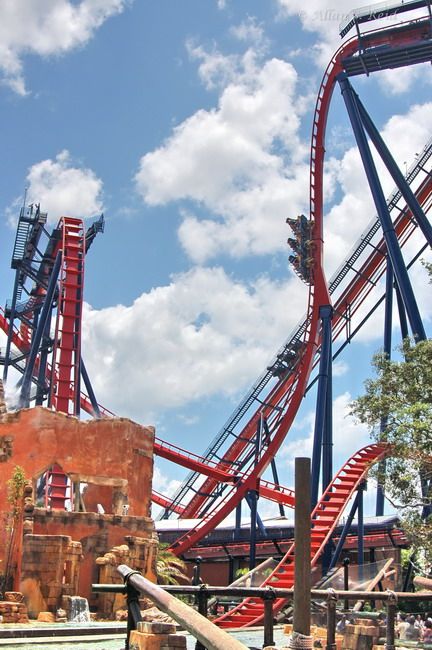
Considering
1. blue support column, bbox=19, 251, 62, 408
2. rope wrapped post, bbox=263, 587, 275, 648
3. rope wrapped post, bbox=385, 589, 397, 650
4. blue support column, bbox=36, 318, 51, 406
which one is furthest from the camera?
blue support column, bbox=36, 318, 51, 406

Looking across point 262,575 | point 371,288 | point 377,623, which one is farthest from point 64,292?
point 377,623

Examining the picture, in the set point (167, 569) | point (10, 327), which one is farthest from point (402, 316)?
point (10, 327)

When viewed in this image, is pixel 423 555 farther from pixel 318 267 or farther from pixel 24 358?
pixel 24 358

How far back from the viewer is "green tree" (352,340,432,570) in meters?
12.2

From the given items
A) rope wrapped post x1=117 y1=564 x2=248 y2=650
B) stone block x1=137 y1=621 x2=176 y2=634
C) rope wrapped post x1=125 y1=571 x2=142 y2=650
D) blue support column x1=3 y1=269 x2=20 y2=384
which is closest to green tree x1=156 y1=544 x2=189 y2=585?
blue support column x1=3 y1=269 x2=20 y2=384

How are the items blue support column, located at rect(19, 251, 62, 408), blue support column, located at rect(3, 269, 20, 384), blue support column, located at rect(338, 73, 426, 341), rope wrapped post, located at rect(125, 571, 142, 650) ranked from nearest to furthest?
1. rope wrapped post, located at rect(125, 571, 142, 650)
2. blue support column, located at rect(338, 73, 426, 341)
3. blue support column, located at rect(19, 251, 62, 408)
4. blue support column, located at rect(3, 269, 20, 384)

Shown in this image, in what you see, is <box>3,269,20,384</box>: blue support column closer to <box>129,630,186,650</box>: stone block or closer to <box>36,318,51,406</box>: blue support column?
<box>36,318,51,406</box>: blue support column

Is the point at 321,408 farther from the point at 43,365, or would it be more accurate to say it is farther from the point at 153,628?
the point at 153,628

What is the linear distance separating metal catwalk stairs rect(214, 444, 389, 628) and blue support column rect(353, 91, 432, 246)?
5379 mm

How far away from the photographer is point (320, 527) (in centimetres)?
1730

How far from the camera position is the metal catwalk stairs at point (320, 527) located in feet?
46.2

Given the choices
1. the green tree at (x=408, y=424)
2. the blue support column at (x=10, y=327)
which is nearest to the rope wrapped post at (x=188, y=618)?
the green tree at (x=408, y=424)

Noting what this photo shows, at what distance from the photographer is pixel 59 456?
18672mm

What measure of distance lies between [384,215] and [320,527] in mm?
7812
